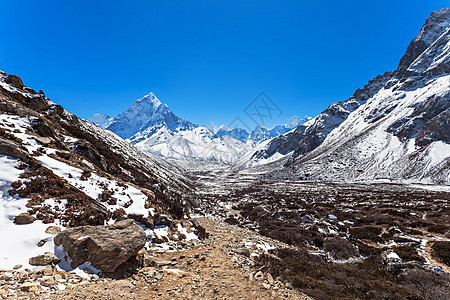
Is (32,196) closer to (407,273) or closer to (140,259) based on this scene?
(140,259)

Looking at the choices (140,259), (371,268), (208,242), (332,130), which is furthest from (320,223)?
(332,130)

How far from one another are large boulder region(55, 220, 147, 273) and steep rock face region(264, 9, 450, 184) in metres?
108

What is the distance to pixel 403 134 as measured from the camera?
111 meters

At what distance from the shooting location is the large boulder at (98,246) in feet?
24.6

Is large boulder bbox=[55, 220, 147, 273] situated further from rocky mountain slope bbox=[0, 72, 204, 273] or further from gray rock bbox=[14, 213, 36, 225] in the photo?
gray rock bbox=[14, 213, 36, 225]

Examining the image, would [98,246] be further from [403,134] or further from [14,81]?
[403,134]

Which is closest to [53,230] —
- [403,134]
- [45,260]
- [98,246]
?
[45,260]

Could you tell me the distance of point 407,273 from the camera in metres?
10.6

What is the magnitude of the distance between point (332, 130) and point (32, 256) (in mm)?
223258

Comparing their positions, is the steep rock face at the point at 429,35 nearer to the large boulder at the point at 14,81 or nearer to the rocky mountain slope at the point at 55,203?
the rocky mountain slope at the point at 55,203

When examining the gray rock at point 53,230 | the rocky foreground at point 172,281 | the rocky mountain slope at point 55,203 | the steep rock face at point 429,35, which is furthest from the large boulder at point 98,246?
the steep rock face at point 429,35

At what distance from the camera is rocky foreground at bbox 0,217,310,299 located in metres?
5.88

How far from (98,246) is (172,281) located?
3434mm

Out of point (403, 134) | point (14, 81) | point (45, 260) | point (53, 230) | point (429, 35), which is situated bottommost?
point (45, 260)
